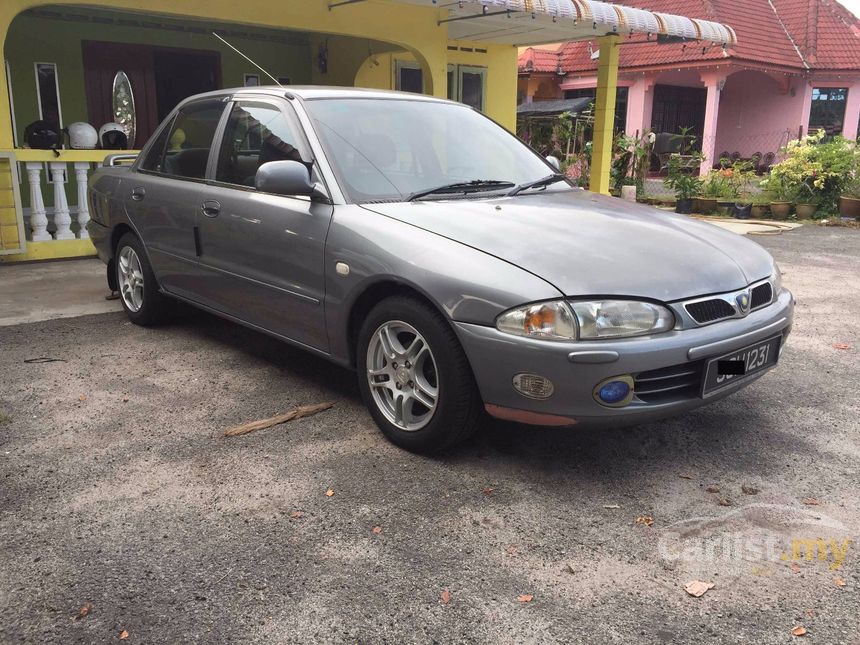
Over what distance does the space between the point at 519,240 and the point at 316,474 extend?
4.21 feet

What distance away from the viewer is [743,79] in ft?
74.4

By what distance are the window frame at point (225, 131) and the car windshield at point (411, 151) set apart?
91 millimetres

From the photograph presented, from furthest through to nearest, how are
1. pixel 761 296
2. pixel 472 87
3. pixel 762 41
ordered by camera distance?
pixel 762 41 → pixel 472 87 → pixel 761 296

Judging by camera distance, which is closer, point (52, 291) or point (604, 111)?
point (52, 291)

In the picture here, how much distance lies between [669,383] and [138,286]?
3846 mm

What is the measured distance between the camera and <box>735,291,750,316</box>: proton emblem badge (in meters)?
3.20

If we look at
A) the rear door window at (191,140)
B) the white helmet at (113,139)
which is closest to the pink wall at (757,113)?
the white helmet at (113,139)

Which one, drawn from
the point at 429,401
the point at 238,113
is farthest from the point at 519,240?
the point at 238,113

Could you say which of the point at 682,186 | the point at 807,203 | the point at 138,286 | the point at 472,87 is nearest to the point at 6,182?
the point at 138,286

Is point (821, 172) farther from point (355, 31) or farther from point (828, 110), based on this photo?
point (828, 110)

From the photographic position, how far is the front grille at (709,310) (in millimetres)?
3014

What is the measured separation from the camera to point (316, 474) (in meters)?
3.20

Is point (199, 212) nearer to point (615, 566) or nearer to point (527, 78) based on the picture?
point (615, 566)

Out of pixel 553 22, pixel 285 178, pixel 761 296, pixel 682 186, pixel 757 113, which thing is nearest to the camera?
pixel 761 296
